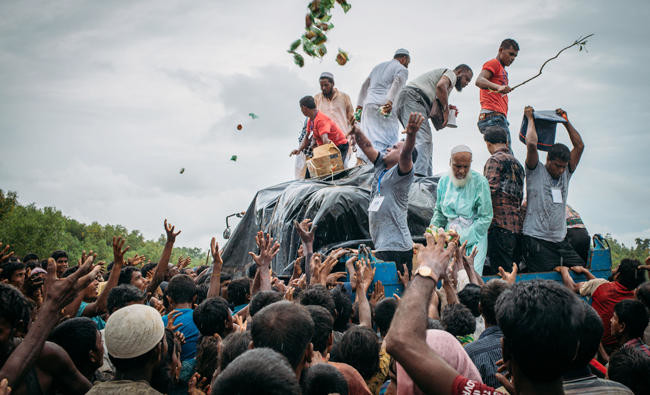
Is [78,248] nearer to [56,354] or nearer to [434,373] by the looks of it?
[56,354]

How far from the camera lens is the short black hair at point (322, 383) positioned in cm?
221

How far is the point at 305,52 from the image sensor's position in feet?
17.1

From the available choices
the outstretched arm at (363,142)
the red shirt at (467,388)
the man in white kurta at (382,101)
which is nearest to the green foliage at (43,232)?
the man in white kurta at (382,101)

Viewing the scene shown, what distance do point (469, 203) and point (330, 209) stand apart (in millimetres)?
2225

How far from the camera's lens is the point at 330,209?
23.3 ft

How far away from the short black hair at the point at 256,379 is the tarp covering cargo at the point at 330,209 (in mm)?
5456

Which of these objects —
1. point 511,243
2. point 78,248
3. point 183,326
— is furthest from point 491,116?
point 78,248

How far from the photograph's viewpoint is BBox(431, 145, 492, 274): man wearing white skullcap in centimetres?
549

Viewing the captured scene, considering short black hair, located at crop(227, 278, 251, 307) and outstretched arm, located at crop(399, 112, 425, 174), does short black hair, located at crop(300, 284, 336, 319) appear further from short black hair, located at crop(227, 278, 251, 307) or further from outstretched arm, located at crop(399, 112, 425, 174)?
outstretched arm, located at crop(399, 112, 425, 174)

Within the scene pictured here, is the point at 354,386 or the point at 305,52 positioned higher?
the point at 305,52

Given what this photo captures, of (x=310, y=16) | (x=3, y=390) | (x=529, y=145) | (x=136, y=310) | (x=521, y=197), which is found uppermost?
(x=310, y=16)

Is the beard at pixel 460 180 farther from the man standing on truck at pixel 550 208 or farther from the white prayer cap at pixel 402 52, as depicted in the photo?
the white prayer cap at pixel 402 52

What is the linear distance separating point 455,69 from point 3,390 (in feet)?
27.9

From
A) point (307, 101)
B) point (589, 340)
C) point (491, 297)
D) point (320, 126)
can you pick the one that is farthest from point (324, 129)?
point (589, 340)
